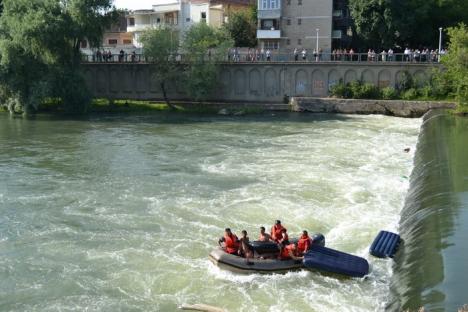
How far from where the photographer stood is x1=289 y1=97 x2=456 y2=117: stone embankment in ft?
184

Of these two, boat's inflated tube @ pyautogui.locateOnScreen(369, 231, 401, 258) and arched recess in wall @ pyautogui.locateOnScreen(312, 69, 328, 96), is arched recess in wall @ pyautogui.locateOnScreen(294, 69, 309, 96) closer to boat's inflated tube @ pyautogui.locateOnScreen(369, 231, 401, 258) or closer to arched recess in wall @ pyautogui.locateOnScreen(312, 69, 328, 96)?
arched recess in wall @ pyautogui.locateOnScreen(312, 69, 328, 96)

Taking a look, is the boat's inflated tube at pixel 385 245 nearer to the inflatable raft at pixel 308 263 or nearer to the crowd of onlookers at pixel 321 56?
the inflatable raft at pixel 308 263

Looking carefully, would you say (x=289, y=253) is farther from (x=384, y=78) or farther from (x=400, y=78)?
(x=384, y=78)

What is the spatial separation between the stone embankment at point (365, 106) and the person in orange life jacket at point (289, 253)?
39995mm

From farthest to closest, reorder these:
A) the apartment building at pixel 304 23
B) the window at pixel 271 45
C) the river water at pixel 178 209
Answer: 1. the window at pixel 271 45
2. the apartment building at pixel 304 23
3. the river water at pixel 178 209

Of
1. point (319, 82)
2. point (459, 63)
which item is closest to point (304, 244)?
point (459, 63)

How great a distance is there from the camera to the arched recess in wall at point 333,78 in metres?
62.7

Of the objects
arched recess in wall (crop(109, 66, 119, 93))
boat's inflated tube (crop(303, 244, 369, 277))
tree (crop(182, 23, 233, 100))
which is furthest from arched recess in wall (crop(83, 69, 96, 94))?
boat's inflated tube (crop(303, 244, 369, 277))

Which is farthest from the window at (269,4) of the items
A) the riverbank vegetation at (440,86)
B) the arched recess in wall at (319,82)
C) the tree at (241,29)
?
the riverbank vegetation at (440,86)

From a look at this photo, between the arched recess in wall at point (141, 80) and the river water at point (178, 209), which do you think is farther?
the arched recess in wall at point (141, 80)

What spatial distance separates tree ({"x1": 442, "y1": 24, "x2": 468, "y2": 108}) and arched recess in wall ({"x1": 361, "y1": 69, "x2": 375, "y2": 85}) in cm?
1112

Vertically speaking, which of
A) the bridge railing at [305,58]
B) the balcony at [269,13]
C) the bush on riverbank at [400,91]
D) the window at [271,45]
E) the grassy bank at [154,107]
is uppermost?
the balcony at [269,13]

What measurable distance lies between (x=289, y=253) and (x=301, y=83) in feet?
155

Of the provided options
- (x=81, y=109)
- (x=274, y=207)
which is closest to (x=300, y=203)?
(x=274, y=207)
